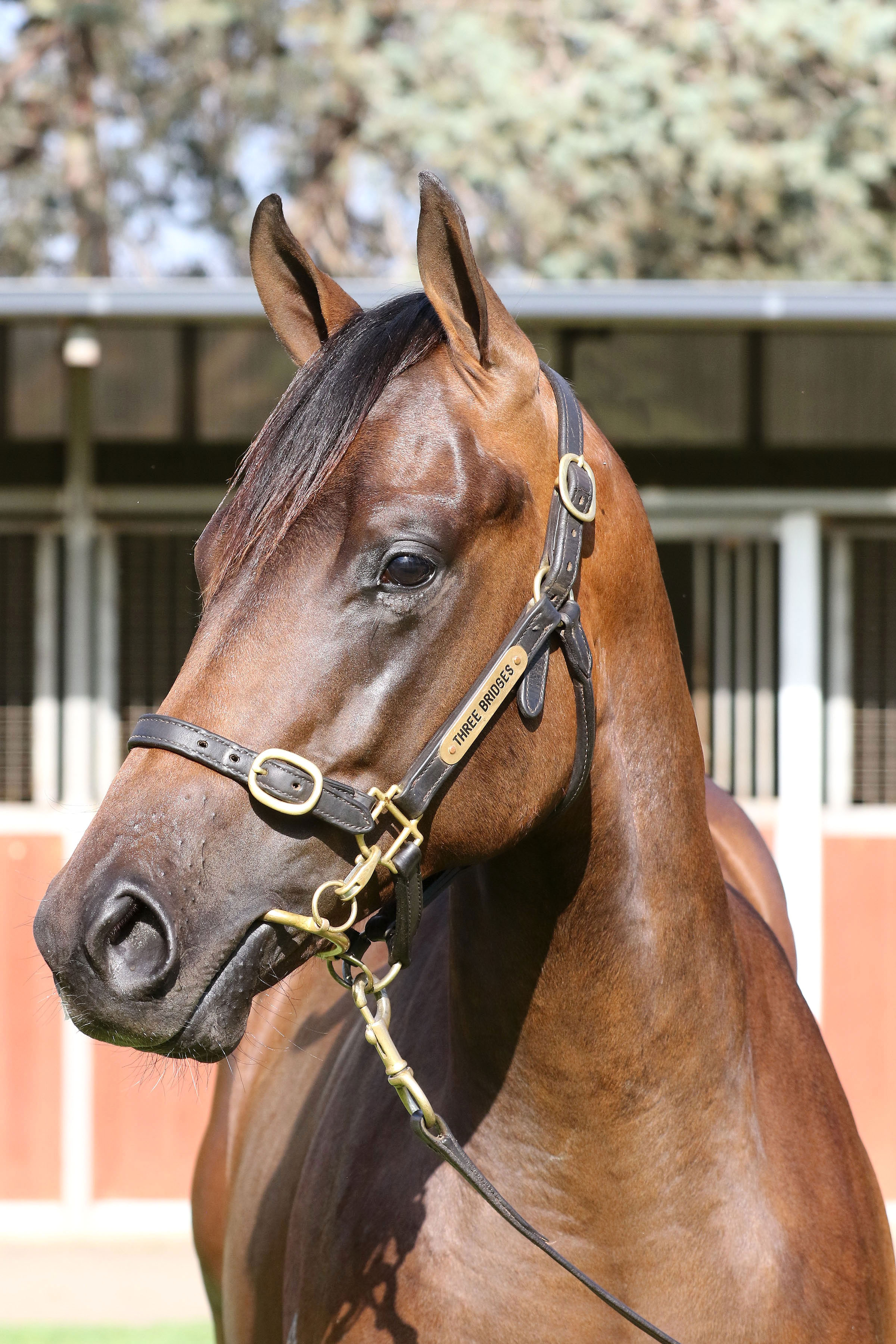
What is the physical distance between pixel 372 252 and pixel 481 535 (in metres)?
15.2

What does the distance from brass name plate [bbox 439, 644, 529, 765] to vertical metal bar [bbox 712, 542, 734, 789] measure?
15.4 feet

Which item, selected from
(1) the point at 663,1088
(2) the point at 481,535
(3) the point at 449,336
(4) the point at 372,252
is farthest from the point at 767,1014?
(4) the point at 372,252

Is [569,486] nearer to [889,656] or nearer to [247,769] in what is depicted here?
[247,769]

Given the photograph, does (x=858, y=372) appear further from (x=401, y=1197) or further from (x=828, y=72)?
(x=828, y=72)

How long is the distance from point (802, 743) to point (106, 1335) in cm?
358

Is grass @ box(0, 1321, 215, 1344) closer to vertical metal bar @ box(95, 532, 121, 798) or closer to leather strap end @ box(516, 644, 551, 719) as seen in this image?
vertical metal bar @ box(95, 532, 121, 798)

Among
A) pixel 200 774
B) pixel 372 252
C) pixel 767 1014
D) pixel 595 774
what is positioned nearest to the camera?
pixel 200 774

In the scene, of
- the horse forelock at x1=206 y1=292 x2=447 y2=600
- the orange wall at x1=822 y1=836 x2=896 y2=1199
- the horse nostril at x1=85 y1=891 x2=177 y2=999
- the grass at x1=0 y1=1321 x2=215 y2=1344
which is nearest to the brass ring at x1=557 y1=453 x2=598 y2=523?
the horse forelock at x1=206 y1=292 x2=447 y2=600

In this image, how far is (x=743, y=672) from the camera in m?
6.14

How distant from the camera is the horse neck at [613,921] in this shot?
1660 mm

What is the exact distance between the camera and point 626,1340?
1623 mm

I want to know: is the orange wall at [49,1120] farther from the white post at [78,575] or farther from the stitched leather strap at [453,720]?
→ the stitched leather strap at [453,720]

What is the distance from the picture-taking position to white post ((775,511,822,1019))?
5930 mm

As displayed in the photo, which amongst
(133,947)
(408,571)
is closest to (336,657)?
(408,571)
